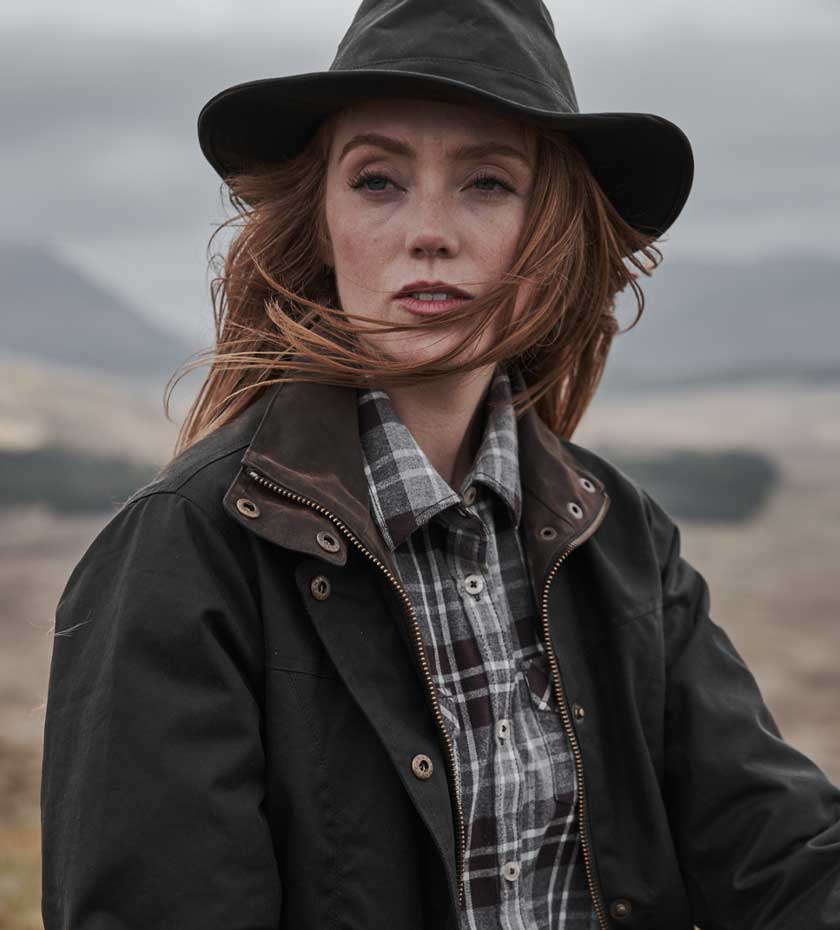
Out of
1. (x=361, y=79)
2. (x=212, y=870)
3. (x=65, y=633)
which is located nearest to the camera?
(x=212, y=870)

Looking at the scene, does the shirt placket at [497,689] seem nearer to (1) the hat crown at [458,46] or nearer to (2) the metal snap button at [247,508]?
(2) the metal snap button at [247,508]

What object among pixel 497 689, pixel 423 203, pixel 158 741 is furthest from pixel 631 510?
pixel 158 741

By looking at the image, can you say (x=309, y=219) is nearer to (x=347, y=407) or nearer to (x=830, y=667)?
(x=347, y=407)

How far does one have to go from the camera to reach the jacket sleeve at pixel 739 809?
2441mm

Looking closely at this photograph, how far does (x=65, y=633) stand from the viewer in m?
2.04

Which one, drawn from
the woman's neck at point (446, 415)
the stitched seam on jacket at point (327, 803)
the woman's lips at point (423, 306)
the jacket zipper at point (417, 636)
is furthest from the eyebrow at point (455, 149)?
the stitched seam on jacket at point (327, 803)

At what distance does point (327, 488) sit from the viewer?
7.09 ft

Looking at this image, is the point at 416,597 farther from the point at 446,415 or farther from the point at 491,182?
the point at 491,182

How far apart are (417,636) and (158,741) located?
47cm

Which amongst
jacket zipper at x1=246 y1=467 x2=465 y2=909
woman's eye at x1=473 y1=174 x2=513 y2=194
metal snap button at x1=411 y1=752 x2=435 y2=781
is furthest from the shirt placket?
woman's eye at x1=473 y1=174 x2=513 y2=194

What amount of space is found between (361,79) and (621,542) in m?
1.09

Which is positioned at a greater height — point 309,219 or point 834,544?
point 309,219

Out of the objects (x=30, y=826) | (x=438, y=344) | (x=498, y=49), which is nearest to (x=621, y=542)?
(x=438, y=344)

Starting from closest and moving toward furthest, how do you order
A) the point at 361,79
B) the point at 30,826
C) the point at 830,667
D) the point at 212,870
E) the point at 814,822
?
the point at 212,870 < the point at 361,79 < the point at 814,822 < the point at 30,826 < the point at 830,667
